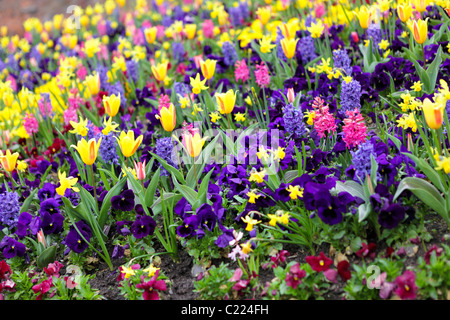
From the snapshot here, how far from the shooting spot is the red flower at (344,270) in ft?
7.75

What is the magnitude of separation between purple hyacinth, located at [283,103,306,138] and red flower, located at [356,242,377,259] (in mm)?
1066

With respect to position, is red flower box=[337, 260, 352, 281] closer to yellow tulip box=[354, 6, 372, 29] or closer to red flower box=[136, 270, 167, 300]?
red flower box=[136, 270, 167, 300]

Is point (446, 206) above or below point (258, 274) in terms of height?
above

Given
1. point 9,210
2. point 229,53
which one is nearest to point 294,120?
point 229,53

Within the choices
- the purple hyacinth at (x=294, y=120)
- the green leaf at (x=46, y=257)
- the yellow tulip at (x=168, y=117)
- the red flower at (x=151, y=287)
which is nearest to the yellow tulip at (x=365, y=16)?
the purple hyacinth at (x=294, y=120)

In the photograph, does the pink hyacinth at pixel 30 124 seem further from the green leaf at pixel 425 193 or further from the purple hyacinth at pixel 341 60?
the green leaf at pixel 425 193

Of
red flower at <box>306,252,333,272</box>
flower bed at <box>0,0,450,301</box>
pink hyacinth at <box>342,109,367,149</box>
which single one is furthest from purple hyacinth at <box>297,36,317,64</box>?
red flower at <box>306,252,333,272</box>

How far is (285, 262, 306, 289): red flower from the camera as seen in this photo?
2.38 m

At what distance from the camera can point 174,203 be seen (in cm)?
311

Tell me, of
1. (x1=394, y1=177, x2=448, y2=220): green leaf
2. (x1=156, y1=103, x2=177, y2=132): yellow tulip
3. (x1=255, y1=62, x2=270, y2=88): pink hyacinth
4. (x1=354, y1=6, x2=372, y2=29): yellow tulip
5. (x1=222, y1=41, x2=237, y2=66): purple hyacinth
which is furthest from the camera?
(x1=222, y1=41, x2=237, y2=66): purple hyacinth

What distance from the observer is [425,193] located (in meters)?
2.36

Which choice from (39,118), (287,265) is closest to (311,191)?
(287,265)

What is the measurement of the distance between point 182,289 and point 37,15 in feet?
33.1

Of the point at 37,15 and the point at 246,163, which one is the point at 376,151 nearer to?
the point at 246,163
